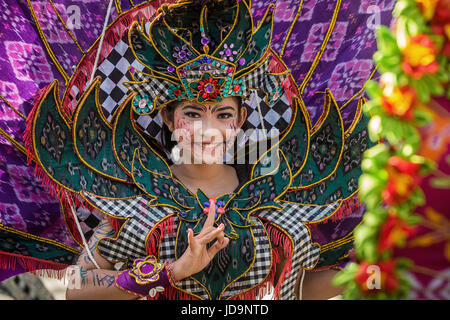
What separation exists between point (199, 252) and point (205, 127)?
520mm

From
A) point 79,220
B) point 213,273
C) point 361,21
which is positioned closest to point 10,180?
point 79,220

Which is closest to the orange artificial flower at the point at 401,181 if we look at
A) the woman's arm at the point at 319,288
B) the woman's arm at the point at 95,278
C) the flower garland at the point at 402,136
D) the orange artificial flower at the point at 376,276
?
the flower garland at the point at 402,136

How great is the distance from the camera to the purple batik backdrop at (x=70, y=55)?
2.33 meters

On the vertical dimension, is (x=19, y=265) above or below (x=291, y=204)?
below

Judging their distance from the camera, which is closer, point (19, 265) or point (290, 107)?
point (19, 265)

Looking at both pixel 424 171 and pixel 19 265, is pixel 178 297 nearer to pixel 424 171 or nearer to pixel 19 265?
pixel 19 265

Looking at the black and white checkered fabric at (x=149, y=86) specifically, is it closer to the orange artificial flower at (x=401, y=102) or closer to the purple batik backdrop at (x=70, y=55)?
the purple batik backdrop at (x=70, y=55)

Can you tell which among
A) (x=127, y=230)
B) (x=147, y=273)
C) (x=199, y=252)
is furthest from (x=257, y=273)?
(x=127, y=230)

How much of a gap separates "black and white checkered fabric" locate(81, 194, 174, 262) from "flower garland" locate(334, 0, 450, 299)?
1.15 meters

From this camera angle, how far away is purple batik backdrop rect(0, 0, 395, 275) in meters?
2.33

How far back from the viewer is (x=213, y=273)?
2.19 meters

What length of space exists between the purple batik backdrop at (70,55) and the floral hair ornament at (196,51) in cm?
36

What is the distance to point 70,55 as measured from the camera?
2.44 meters

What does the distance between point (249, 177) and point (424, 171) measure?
4.39 feet
